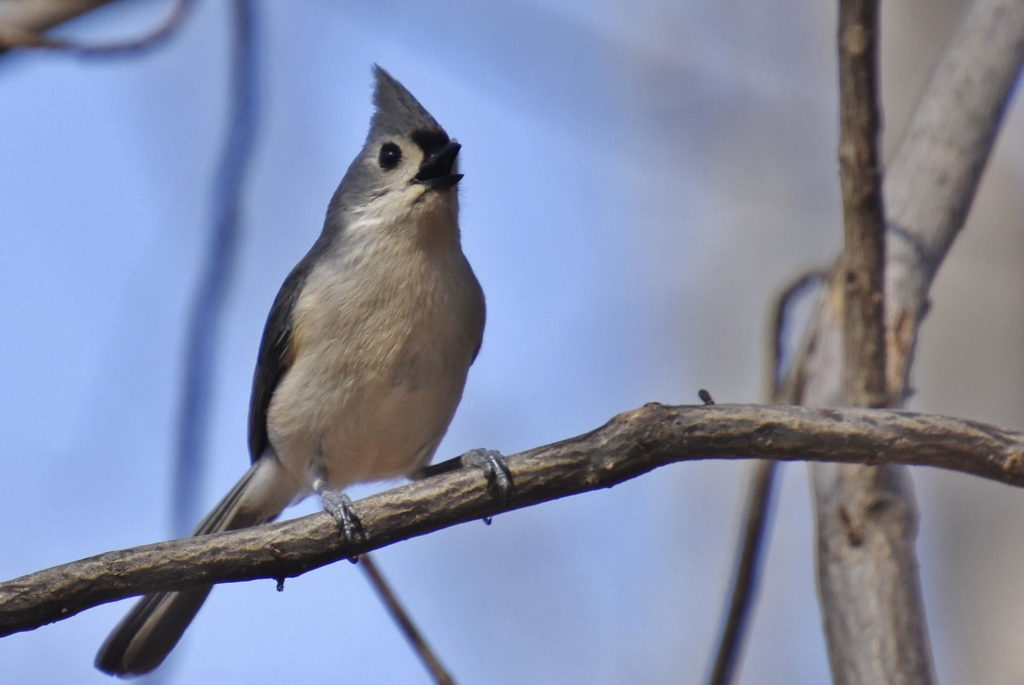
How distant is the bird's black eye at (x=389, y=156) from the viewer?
327cm

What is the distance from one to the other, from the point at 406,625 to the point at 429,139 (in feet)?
4.49

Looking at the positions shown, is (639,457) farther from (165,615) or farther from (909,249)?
(165,615)

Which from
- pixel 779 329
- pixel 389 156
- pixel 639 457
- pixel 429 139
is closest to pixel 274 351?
pixel 389 156

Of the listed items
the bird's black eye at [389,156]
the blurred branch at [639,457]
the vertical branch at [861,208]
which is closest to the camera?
the blurred branch at [639,457]

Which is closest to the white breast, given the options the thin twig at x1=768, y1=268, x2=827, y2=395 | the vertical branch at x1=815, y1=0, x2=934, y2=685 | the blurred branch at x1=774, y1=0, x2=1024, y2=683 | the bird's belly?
the bird's belly

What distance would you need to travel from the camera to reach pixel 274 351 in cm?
343

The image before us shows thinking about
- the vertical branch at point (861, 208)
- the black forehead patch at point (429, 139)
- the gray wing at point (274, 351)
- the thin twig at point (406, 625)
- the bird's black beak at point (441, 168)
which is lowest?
the thin twig at point (406, 625)

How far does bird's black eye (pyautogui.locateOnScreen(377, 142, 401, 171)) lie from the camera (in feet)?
10.7

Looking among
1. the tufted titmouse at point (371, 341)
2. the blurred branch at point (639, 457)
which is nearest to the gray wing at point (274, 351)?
the tufted titmouse at point (371, 341)

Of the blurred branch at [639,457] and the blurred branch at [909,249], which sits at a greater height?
the blurred branch at [909,249]

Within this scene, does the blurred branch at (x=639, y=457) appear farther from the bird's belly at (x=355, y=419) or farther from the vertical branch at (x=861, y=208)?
the bird's belly at (x=355, y=419)

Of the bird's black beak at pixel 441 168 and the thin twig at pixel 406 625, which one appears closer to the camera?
the thin twig at pixel 406 625

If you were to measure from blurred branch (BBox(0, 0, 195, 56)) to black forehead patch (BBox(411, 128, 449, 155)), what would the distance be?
0.76m

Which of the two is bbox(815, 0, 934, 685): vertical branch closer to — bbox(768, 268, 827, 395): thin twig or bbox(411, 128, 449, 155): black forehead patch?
bbox(768, 268, 827, 395): thin twig
